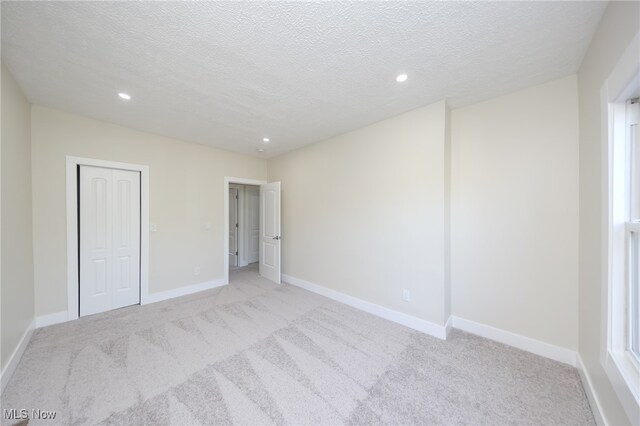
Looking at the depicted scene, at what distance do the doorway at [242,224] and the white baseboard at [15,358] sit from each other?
336cm

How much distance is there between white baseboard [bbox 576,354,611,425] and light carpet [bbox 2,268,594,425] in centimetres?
5

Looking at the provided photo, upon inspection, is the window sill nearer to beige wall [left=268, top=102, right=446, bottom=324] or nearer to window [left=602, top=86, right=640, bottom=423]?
window [left=602, top=86, right=640, bottom=423]

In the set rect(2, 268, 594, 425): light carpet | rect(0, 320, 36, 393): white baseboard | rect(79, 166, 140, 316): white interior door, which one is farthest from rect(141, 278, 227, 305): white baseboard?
rect(0, 320, 36, 393): white baseboard

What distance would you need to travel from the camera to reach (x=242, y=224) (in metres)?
5.80

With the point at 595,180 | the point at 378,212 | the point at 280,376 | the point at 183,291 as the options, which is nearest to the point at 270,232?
the point at 183,291

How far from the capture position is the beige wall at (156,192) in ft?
8.30

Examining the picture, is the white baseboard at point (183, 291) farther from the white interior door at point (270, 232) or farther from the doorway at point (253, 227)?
the white interior door at point (270, 232)

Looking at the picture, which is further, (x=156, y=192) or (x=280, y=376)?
(x=156, y=192)

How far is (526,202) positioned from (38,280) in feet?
16.9

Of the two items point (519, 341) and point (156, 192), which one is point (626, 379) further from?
point (156, 192)

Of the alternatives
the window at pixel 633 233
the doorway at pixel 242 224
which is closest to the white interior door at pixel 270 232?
the doorway at pixel 242 224

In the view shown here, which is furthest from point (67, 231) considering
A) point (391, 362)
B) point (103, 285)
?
point (391, 362)

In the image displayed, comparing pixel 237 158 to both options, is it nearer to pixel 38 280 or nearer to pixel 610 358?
pixel 38 280

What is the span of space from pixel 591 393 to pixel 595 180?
1.44 metres
